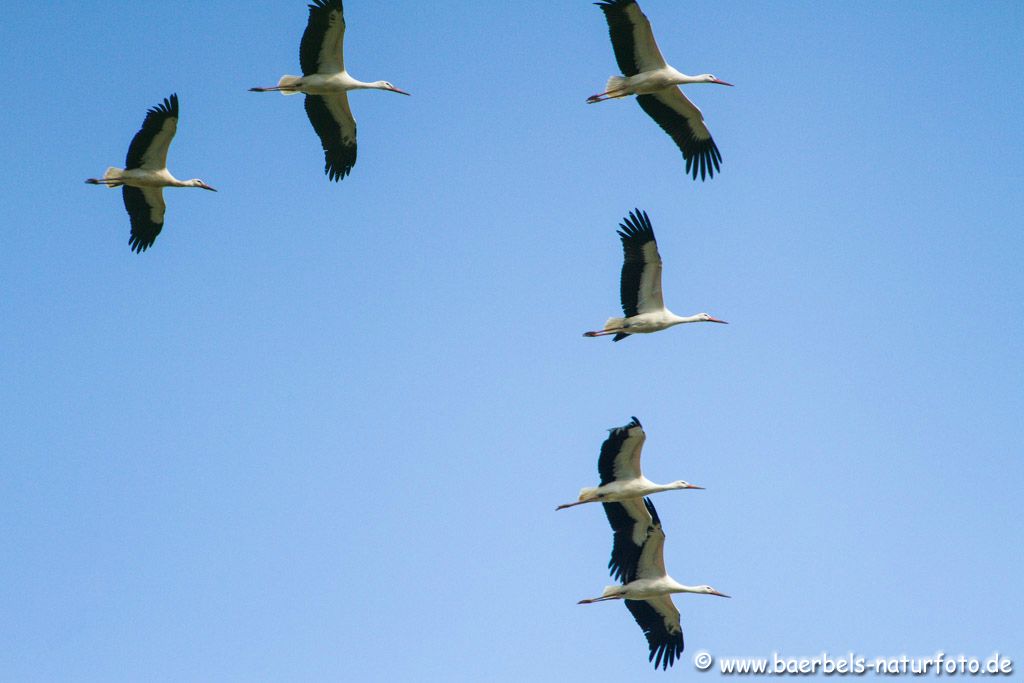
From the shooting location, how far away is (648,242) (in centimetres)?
1730

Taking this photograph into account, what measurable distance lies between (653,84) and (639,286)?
2442 mm

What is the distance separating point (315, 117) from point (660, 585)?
7189 millimetres

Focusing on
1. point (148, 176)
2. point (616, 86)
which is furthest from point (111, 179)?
point (616, 86)

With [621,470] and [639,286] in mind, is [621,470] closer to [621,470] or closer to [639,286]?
[621,470]

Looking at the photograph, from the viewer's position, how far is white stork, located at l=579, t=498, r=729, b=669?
16.8m

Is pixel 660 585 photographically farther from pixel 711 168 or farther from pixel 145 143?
pixel 145 143

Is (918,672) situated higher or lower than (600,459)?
lower

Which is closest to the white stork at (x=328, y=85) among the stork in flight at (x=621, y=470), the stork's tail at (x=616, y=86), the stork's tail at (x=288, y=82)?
the stork's tail at (x=288, y=82)

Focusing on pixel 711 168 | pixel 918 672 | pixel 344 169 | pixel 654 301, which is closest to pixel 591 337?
pixel 654 301

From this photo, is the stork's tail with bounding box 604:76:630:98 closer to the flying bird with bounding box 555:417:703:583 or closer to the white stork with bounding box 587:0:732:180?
the white stork with bounding box 587:0:732:180

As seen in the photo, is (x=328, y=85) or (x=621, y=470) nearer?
(x=621, y=470)

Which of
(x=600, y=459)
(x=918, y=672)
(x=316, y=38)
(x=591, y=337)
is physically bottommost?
(x=918, y=672)

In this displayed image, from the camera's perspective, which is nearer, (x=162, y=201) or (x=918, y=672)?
(x=918, y=672)

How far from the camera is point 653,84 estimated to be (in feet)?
56.9
